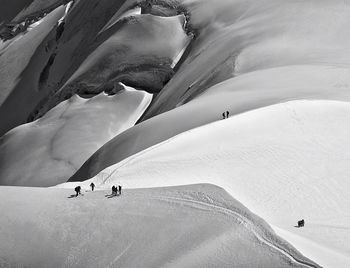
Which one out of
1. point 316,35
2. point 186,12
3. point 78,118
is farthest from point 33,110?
point 316,35

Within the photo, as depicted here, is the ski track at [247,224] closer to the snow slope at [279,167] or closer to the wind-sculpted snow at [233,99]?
the snow slope at [279,167]

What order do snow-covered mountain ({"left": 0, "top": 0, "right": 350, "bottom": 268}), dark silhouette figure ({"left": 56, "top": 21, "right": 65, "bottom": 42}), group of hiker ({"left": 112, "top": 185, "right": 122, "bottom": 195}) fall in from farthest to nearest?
dark silhouette figure ({"left": 56, "top": 21, "right": 65, "bottom": 42})
group of hiker ({"left": 112, "top": 185, "right": 122, "bottom": 195})
snow-covered mountain ({"left": 0, "top": 0, "right": 350, "bottom": 268})

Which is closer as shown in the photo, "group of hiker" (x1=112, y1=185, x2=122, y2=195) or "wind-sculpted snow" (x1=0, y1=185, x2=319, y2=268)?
"wind-sculpted snow" (x1=0, y1=185, x2=319, y2=268)

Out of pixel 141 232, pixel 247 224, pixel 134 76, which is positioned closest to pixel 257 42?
pixel 134 76

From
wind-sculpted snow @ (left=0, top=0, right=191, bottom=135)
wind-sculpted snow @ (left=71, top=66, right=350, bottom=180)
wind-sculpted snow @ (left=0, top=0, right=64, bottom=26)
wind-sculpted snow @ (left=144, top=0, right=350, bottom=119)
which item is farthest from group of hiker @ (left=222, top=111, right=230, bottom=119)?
wind-sculpted snow @ (left=0, top=0, right=64, bottom=26)

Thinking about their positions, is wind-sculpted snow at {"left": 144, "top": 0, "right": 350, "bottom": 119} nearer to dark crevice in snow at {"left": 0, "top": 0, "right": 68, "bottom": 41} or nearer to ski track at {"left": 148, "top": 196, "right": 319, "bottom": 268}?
ski track at {"left": 148, "top": 196, "right": 319, "bottom": 268}

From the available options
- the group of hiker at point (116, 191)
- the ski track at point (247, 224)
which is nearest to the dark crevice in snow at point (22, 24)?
the group of hiker at point (116, 191)

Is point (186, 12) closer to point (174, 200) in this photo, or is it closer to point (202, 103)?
point (202, 103)

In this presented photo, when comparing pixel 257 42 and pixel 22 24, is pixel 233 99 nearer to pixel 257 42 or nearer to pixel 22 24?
pixel 257 42
